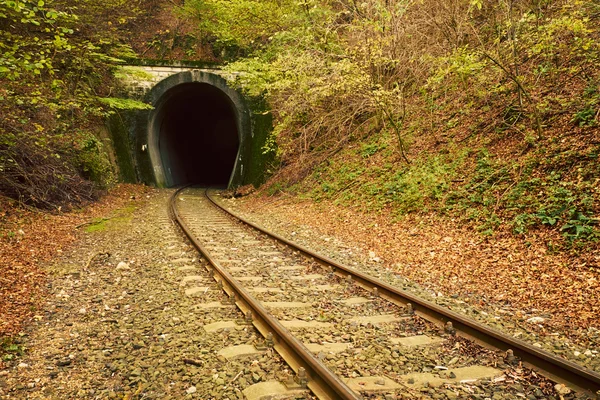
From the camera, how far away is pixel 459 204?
839 cm

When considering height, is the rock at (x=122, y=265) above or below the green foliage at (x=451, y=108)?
below

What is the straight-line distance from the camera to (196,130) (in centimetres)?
3225

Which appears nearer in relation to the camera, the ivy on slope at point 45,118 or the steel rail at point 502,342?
the steel rail at point 502,342

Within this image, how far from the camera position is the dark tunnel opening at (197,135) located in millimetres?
22750

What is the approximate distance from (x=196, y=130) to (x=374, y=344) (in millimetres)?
30603

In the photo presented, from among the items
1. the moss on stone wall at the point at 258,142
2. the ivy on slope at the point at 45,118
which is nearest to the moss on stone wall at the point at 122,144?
the ivy on slope at the point at 45,118

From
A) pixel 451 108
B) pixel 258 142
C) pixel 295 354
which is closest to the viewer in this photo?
pixel 295 354

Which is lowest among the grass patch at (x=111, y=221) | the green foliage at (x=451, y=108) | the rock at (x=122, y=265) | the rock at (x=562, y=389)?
the rock at (x=562, y=389)

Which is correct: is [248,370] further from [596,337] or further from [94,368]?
[596,337]

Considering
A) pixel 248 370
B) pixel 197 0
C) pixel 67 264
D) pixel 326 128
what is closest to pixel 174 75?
pixel 197 0

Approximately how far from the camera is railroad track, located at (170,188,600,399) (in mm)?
3268

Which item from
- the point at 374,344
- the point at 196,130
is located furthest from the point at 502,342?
the point at 196,130

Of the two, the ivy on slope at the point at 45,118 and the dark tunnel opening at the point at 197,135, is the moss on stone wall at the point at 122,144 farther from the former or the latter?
the ivy on slope at the point at 45,118

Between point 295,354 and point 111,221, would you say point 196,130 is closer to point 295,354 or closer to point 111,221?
point 111,221
